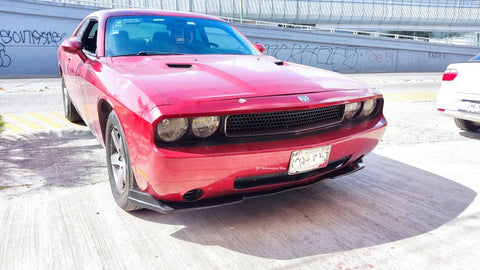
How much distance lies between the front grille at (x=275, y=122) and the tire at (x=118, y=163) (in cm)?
70

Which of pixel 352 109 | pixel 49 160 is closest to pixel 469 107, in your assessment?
pixel 352 109

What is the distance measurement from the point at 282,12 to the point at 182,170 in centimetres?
3346

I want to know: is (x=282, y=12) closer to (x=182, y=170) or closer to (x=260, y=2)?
(x=260, y=2)

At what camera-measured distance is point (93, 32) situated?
160 inches

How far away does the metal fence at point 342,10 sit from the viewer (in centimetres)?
3027

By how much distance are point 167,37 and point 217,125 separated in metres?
1.64

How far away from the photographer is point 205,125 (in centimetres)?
226

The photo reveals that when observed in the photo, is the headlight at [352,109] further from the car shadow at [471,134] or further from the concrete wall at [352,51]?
the concrete wall at [352,51]

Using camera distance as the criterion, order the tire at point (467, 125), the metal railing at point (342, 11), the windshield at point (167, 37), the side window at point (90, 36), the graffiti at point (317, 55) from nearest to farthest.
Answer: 1. the windshield at point (167, 37)
2. the side window at point (90, 36)
3. the tire at point (467, 125)
4. the graffiti at point (317, 55)
5. the metal railing at point (342, 11)

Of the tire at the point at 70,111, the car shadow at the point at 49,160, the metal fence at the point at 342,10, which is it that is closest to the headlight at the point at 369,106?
the car shadow at the point at 49,160

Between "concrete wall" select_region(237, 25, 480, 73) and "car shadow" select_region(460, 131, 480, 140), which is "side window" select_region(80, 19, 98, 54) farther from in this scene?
"concrete wall" select_region(237, 25, 480, 73)

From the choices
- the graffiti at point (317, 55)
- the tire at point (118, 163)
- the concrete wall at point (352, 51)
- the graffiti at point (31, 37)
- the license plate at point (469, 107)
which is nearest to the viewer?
the tire at point (118, 163)

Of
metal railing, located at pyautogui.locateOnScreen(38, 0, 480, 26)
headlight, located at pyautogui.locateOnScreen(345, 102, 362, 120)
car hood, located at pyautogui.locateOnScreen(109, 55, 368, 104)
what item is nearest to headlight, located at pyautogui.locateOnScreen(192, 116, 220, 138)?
car hood, located at pyautogui.locateOnScreen(109, 55, 368, 104)

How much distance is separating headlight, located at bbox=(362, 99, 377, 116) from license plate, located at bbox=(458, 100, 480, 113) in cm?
262
